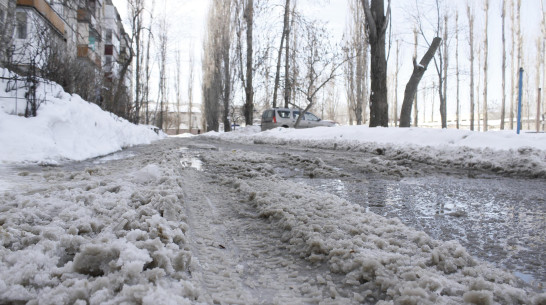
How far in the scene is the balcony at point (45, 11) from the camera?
17.9 metres

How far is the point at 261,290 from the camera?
1387 millimetres

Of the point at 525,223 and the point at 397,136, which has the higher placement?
the point at 397,136

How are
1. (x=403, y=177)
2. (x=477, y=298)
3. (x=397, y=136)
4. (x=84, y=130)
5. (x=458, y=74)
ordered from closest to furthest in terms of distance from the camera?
(x=477, y=298), (x=403, y=177), (x=84, y=130), (x=397, y=136), (x=458, y=74)

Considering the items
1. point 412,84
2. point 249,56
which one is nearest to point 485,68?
point 249,56

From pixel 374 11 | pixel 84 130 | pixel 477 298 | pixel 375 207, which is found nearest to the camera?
pixel 477 298

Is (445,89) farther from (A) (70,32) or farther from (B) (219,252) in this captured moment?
(B) (219,252)

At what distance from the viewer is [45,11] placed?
760 inches

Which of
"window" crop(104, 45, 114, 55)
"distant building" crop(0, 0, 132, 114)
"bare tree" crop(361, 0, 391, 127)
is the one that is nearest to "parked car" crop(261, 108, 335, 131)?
"bare tree" crop(361, 0, 391, 127)

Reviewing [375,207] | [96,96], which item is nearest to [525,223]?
[375,207]

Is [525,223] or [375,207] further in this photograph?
[375,207]

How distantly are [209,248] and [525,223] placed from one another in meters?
1.97

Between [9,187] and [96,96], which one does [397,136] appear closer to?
[9,187]

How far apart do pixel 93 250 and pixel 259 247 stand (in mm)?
816

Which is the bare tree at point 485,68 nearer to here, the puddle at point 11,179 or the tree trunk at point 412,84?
the tree trunk at point 412,84
